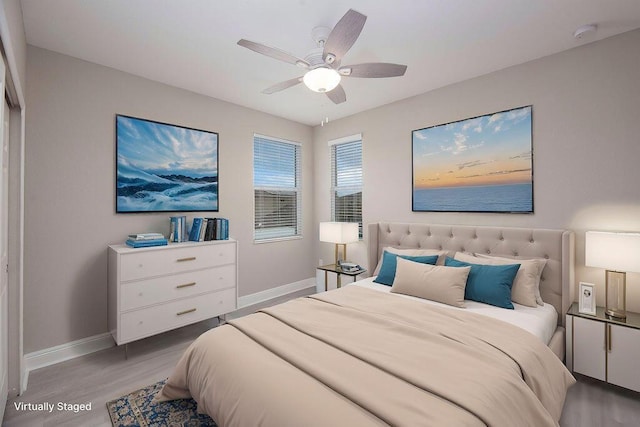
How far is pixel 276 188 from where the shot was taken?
4.29 m


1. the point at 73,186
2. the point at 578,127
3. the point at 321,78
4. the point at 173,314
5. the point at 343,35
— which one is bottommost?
the point at 173,314

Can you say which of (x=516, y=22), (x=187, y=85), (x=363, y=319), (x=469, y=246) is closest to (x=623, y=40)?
(x=516, y=22)

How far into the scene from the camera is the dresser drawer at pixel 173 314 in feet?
8.41

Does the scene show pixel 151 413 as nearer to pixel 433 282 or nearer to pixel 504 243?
pixel 433 282

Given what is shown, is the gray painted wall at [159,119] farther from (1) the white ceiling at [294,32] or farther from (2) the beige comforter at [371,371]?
(2) the beige comforter at [371,371]

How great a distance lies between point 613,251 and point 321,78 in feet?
7.69

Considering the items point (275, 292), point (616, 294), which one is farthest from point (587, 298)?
point (275, 292)

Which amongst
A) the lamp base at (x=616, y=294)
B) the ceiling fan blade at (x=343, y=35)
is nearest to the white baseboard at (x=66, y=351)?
the ceiling fan blade at (x=343, y=35)

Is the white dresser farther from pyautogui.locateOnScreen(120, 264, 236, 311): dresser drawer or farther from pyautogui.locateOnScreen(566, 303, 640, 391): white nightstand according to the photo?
pyautogui.locateOnScreen(566, 303, 640, 391): white nightstand

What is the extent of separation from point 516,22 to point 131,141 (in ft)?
11.0

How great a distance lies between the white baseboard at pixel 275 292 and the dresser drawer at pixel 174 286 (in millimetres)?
707

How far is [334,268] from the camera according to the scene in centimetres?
380

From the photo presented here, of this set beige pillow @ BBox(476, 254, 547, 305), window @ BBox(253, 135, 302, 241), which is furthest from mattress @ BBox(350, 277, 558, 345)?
window @ BBox(253, 135, 302, 241)

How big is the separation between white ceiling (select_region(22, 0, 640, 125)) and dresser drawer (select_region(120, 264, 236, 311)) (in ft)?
6.35
